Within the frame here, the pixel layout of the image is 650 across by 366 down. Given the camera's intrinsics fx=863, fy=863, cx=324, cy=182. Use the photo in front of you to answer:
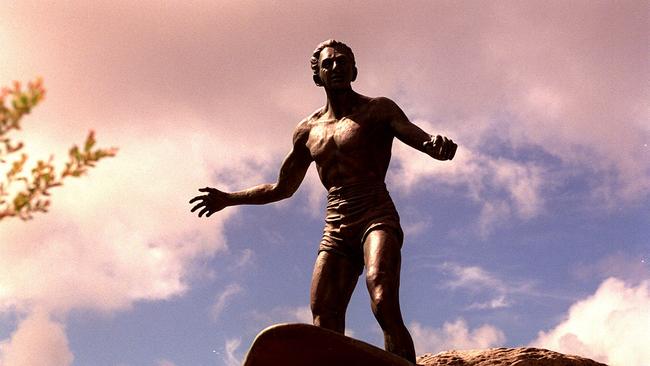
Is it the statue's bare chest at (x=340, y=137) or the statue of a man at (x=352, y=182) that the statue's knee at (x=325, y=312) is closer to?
the statue of a man at (x=352, y=182)

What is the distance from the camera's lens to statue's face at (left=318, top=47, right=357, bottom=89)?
7055mm

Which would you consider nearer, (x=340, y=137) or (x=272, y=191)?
(x=340, y=137)

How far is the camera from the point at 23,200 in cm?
300

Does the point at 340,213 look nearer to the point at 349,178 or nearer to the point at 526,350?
the point at 349,178

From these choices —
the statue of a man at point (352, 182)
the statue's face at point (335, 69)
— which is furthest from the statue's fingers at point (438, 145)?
the statue's face at point (335, 69)

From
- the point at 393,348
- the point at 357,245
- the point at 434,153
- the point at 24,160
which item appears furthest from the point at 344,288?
the point at 24,160

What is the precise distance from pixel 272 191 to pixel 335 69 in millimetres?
1288

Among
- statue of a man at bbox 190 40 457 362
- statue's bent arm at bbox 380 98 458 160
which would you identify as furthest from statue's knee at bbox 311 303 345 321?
statue's bent arm at bbox 380 98 458 160

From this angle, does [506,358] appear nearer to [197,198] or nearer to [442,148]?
[442,148]

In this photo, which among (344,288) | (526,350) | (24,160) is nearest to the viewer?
(24,160)

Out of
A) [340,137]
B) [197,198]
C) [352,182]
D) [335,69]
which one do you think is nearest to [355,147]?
[340,137]

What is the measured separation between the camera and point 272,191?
7645mm

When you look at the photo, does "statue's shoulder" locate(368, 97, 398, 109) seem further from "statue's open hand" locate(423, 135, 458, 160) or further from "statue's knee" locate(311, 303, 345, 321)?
"statue's knee" locate(311, 303, 345, 321)

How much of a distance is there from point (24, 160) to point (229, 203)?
4767 mm
